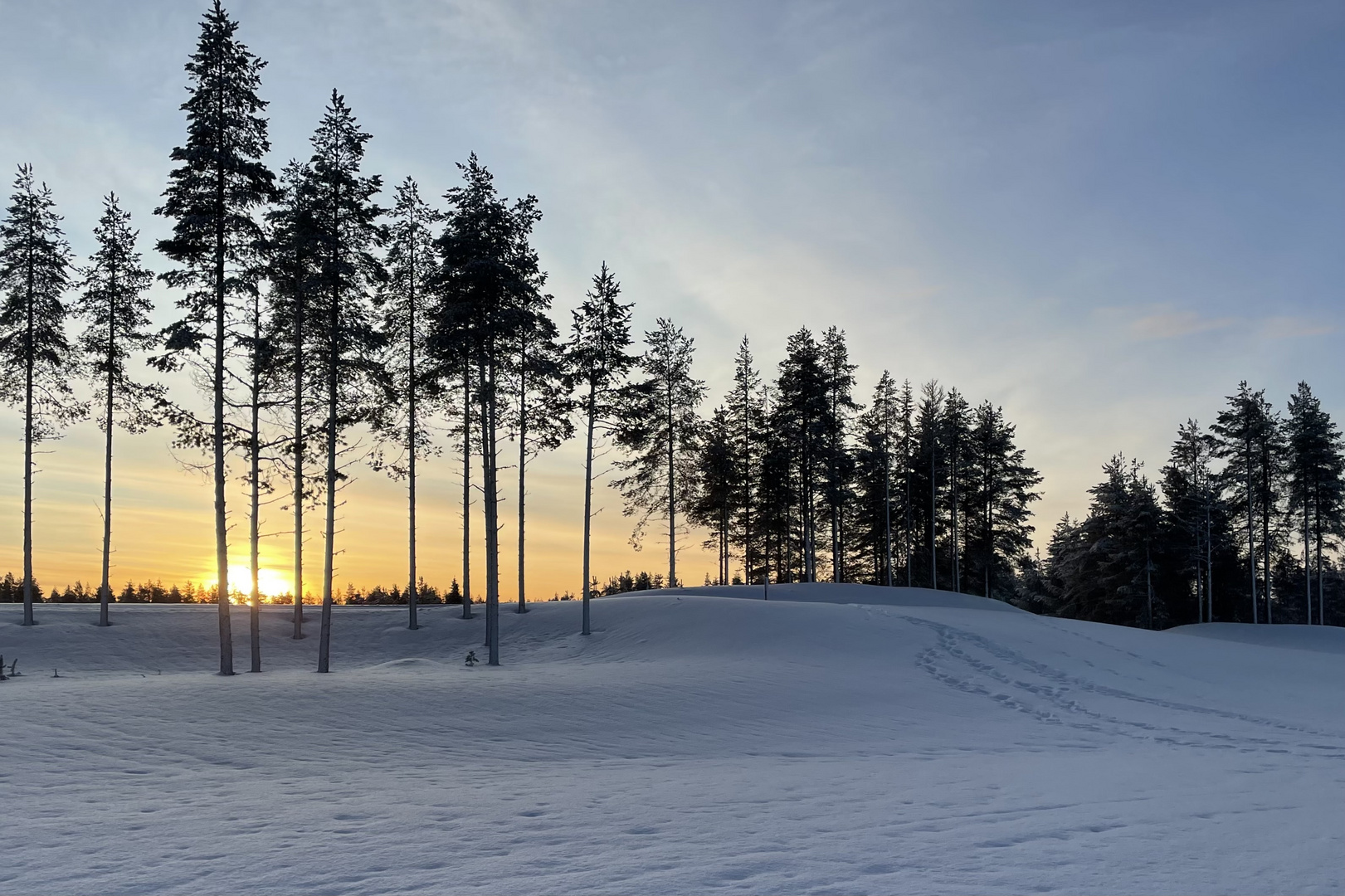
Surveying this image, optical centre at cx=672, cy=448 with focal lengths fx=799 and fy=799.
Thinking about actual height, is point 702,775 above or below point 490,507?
below

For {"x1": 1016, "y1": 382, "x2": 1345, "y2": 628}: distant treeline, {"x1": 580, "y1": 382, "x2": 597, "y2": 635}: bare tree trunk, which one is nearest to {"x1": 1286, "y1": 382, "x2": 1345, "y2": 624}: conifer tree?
{"x1": 1016, "y1": 382, "x2": 1345, "y2": 628}: distant treeline

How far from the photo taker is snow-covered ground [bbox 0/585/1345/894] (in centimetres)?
534

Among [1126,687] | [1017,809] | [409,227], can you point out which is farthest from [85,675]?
[1126,687]

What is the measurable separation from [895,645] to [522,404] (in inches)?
650

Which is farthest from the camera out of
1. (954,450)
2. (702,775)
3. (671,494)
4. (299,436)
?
(954,450)

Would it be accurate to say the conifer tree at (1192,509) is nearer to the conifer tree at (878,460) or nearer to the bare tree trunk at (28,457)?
the conifer tree at (878,460)

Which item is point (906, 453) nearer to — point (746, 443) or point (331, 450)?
point (746, 443)

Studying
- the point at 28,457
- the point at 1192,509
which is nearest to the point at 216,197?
the point at 28,457

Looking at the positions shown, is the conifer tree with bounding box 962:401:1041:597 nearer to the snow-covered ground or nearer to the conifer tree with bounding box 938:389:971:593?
the conifer tree with bounding box 938:389:971:593

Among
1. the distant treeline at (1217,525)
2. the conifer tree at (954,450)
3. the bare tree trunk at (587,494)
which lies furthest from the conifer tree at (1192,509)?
the bare tree trunk at (587,494)

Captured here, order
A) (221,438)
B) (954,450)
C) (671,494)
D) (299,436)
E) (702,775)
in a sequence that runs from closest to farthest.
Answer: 1. (702,775)
2. (221,438)
3. (299,436)
4. (671,494)
5. (954,450)

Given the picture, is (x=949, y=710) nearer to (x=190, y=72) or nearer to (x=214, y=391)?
(x=214, y=391)

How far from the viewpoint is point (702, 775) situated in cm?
914

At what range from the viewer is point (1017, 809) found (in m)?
7.02
